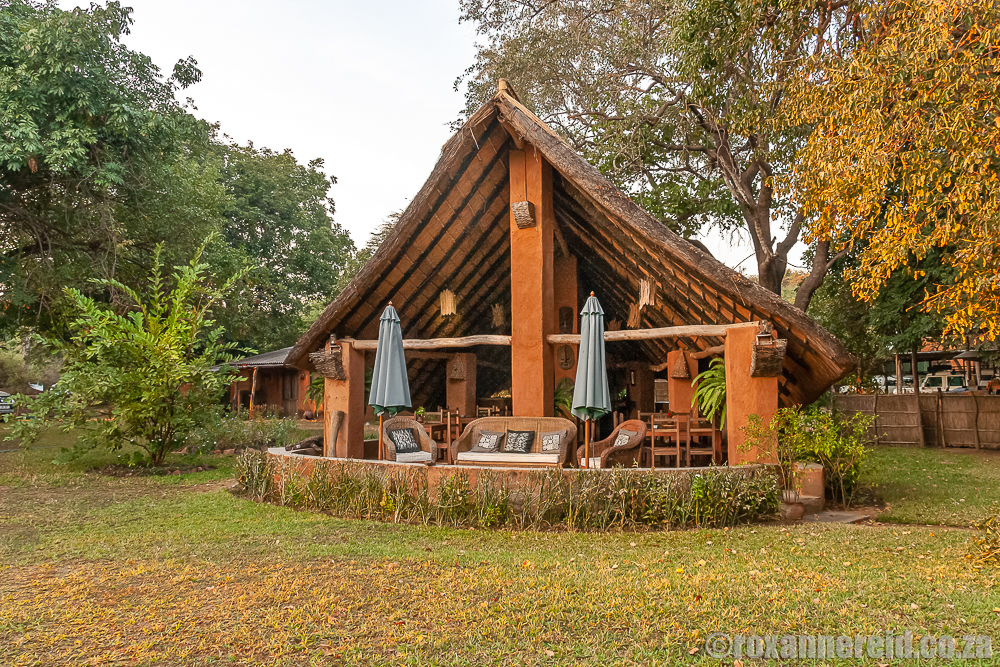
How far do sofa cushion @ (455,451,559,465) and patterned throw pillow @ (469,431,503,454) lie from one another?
28.0 inches

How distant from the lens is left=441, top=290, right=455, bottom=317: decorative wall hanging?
33.3ft

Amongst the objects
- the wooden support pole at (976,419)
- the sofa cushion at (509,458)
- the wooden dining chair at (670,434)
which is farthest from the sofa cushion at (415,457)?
the wooden support pole at (976,419)

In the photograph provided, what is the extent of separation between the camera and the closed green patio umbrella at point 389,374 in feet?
26.4

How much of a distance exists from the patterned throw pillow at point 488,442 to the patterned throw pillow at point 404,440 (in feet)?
2.97

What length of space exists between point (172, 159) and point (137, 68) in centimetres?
202

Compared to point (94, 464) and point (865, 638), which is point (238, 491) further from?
point (865, 638)

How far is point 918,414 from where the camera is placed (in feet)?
51.1

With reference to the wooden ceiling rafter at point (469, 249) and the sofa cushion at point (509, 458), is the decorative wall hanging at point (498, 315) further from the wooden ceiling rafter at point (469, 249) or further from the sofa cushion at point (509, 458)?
the sofa cushion at point (509, 458)

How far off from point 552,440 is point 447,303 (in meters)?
3.09

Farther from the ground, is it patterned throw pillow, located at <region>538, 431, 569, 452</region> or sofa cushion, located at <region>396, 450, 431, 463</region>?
patterned throw pillow, located at <region>538, 431, 569, 452</region>

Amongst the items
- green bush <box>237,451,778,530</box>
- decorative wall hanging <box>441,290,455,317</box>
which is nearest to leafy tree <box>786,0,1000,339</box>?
green bush <box>237,451,778,530</box>

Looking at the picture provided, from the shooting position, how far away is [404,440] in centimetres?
918

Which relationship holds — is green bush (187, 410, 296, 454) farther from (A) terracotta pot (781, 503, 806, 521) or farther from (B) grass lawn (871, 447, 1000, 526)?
(B) grass lawn (871, 447, 1000, 526)

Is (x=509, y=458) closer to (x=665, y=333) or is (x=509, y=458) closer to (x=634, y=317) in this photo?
(x=665, y=333)
